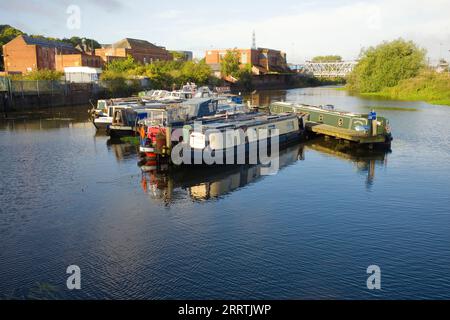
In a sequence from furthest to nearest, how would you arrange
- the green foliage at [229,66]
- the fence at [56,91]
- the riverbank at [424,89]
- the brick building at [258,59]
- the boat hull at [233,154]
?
the brick building at [258,59] → the green foliage at [229,66] → the riverbank at [424,89] → the fence at [56,91] → the boat hull at [233,154]

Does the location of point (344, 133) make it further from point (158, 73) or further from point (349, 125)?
point (158, 73)

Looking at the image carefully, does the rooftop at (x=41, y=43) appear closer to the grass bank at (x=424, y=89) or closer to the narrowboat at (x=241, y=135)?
the grass bank at (x=424, y=89)

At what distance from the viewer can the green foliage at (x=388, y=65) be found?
84.9 metres

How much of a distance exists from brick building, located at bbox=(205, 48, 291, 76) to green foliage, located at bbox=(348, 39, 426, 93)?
41.0 meters

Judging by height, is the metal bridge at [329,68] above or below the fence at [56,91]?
above

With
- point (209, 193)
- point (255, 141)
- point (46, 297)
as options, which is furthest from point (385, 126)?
point (46, 297)

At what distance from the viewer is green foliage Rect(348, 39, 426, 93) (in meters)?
84.9

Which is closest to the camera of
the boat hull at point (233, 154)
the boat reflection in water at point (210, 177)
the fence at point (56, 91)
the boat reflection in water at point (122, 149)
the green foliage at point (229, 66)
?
the boat reflection in water at point (210, 177)

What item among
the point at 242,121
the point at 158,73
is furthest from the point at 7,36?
the point at 242,121

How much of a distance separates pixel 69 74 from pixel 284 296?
7009cm

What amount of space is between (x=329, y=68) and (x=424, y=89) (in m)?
102

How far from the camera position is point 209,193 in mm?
20516

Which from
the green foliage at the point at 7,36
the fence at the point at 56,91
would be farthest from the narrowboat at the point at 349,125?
the green foliage at the point at 7,36
